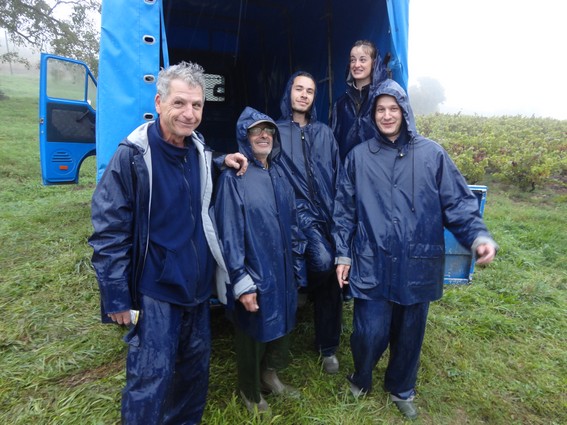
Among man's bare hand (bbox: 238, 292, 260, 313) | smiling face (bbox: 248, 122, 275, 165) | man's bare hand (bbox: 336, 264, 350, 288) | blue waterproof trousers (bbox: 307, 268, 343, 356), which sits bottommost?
blue waterproof trousers (bbox: 307, 268, 343, 356)

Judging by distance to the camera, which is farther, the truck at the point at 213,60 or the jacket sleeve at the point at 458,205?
the truck at the point at 213,60

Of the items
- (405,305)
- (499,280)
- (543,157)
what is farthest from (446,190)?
(543,157)

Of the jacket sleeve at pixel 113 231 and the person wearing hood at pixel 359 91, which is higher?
the person wearing hood at pixel 359 91

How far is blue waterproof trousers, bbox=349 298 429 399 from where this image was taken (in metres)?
2.41

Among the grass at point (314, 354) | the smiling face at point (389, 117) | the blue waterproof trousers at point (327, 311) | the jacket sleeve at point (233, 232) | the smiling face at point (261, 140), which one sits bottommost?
the grass at point (314, 354)

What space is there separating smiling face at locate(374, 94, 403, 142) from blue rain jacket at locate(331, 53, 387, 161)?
40 cm

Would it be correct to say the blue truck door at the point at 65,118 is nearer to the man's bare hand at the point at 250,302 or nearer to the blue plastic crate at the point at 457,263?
the man's bare hand at the point at 250,302

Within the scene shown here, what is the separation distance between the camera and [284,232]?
2.29 meters

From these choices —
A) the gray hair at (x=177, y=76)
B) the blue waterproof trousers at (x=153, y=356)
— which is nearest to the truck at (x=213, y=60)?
the gray hair at (x=177, y=76)

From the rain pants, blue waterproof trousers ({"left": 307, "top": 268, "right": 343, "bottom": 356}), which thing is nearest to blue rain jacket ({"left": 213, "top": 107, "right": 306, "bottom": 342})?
the rain pants

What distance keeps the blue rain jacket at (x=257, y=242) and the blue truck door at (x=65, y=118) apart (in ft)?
13.7

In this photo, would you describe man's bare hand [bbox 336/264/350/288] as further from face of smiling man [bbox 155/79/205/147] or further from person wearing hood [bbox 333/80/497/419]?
face of smiling man [bbox 155/79/205/147]

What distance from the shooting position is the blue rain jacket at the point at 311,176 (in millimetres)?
2637

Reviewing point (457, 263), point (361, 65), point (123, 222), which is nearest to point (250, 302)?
point (123, 222)
